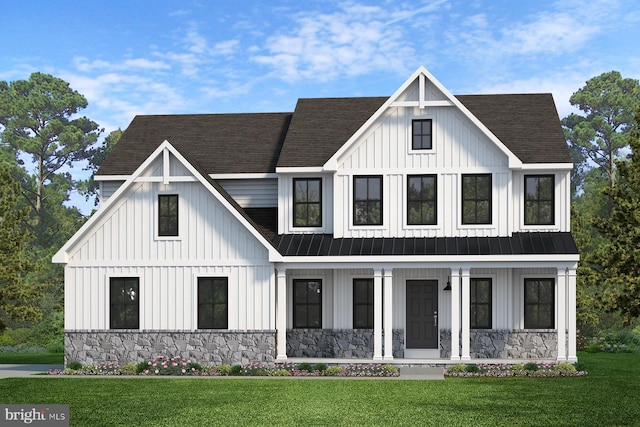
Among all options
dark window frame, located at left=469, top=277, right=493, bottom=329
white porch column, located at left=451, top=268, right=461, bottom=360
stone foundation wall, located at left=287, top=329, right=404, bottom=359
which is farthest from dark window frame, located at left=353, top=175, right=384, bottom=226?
dark window frame, located at left=469, top=277, right=493, bottom=329

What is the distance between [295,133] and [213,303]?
22.0 ft

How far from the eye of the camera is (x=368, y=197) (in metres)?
28.5

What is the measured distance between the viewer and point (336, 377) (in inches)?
993

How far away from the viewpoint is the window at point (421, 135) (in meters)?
28.2

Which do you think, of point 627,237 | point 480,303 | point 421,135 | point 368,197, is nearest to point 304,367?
point 368,197

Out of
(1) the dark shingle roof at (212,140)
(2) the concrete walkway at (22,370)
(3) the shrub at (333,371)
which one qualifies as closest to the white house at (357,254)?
(2) the concrete walkway at (22,370)

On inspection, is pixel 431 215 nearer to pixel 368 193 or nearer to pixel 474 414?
pixel 368 193

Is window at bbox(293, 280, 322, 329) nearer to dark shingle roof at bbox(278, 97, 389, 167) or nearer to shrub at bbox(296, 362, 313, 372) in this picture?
shrub at bbox(296, 362, 313, 372)

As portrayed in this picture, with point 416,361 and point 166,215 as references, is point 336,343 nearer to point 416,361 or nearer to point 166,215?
point 416,361

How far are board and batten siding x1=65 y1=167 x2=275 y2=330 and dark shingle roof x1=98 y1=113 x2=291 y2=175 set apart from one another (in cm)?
322

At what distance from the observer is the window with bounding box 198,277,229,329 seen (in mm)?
27234

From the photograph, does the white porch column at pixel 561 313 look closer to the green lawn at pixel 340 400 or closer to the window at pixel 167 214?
the green lawn at pixel 340 400

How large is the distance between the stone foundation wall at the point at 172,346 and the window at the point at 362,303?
306 centimetres

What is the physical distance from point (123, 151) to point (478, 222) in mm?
12531
